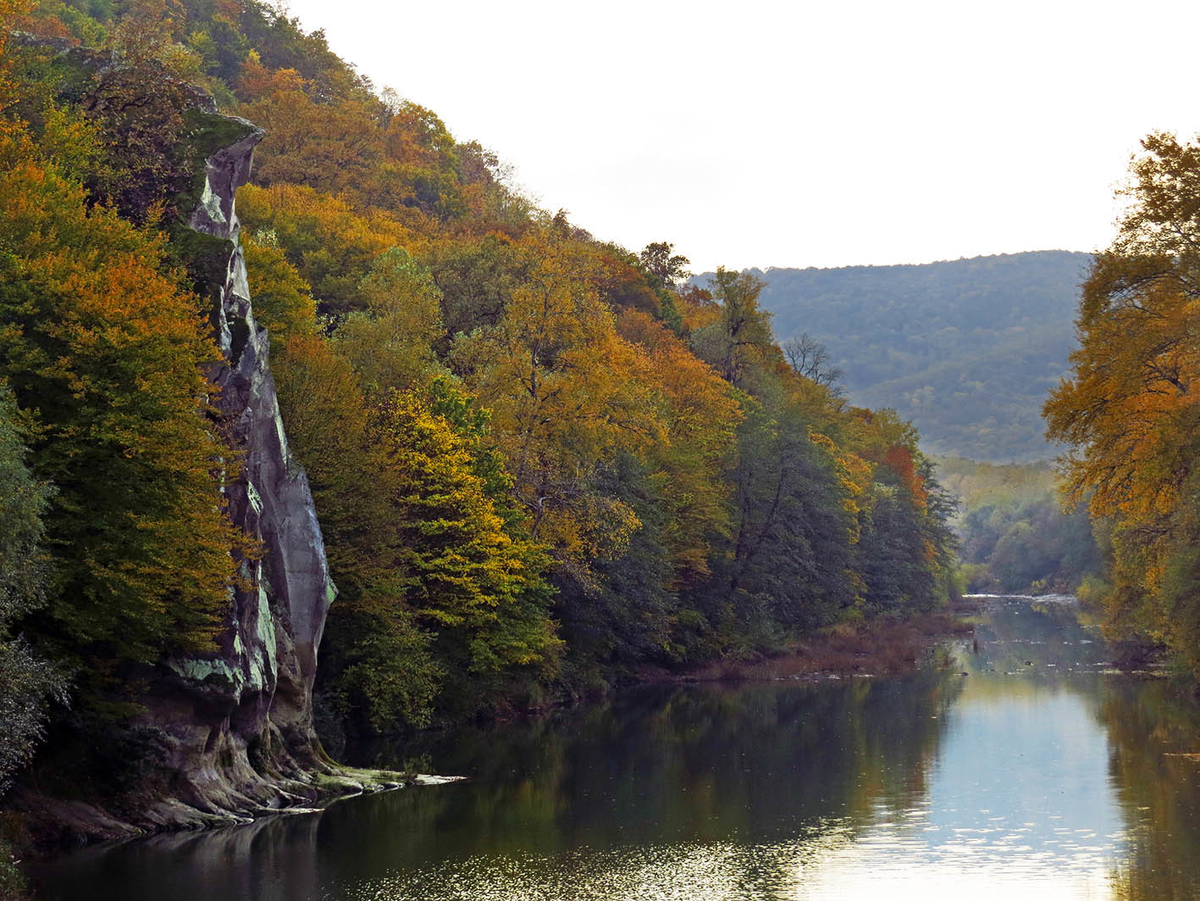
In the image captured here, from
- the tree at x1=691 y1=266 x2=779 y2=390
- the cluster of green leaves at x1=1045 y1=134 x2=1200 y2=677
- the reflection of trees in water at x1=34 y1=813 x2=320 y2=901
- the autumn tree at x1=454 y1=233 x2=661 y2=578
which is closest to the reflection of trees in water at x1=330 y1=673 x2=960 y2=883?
the reflection of trees in water at x1=34 y1=813 x2=320 y2=901

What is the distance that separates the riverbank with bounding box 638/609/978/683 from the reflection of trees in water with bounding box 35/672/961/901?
1347 cm

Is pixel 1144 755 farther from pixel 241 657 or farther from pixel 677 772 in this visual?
pixel 241 657

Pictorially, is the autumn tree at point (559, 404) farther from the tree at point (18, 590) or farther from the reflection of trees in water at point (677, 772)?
the tree at point (18, 590)

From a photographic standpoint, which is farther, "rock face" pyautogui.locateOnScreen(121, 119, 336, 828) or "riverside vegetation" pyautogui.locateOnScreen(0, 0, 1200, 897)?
"rock face" pyautogui.locateOnScreen(121, 119, 336, 828)

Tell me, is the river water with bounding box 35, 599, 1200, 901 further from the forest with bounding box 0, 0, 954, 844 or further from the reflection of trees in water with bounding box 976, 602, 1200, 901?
the forest with bounding box 0, 0, 954, 844

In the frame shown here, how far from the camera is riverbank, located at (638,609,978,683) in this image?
7069cm

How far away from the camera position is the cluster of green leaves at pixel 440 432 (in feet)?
96.2

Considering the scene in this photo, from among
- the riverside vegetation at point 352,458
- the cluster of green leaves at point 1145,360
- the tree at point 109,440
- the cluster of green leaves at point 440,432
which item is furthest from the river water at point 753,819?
the cluster of green leaves at point 1145,360

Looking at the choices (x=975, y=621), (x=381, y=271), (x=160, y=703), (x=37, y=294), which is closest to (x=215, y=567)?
(x=160, y=703)

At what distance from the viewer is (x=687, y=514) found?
70.9 meters

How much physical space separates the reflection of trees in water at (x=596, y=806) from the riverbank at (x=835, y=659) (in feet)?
44.2

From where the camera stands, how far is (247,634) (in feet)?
112

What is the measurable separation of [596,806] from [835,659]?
139ft

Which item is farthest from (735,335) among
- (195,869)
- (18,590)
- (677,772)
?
Result: (18,590)
